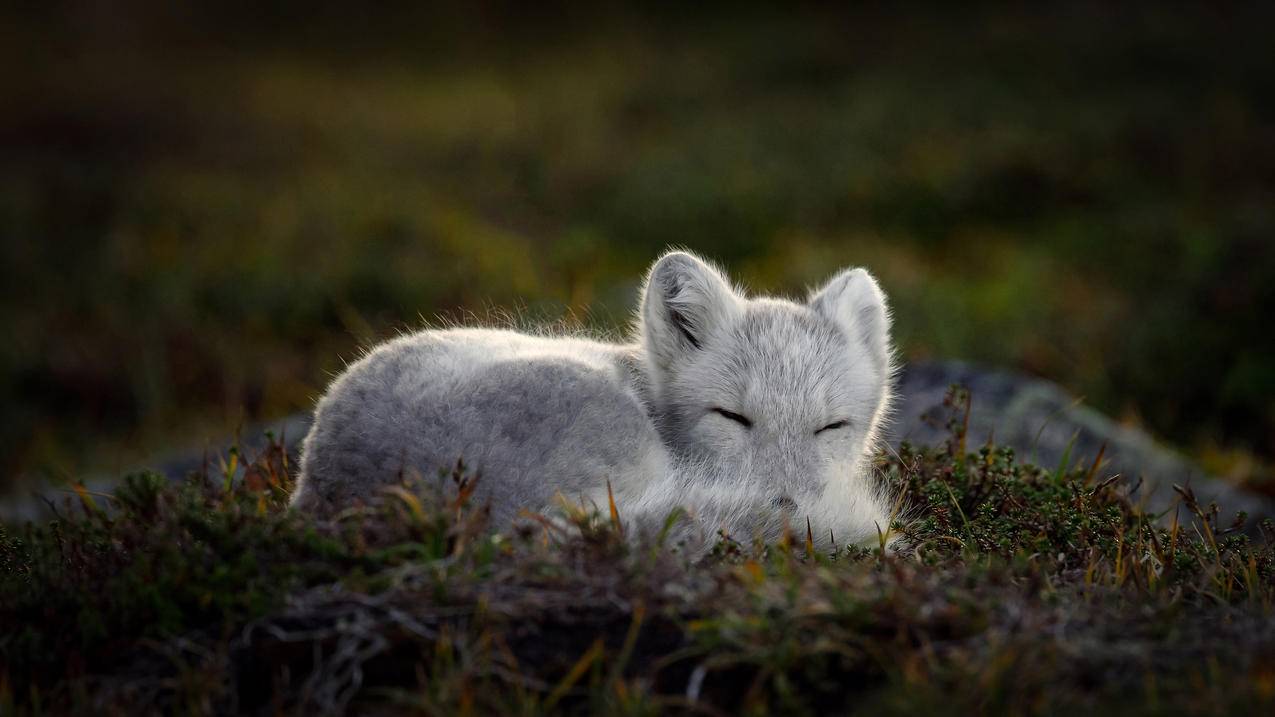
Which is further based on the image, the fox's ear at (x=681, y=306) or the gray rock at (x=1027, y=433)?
the gray rock at (x=1027, y=433)

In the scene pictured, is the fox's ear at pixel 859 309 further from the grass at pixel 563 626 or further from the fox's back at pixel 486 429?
the grass at pixel 563 626

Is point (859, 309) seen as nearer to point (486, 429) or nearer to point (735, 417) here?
point (735, 417)

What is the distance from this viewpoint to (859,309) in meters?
4.16

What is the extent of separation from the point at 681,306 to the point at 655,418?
0.43 m

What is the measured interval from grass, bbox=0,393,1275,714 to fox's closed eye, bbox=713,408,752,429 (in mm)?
693

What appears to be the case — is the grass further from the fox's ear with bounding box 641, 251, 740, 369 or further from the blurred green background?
the blurred green background

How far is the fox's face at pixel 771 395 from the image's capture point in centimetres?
324

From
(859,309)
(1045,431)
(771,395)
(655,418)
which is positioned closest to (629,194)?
(1045,431)

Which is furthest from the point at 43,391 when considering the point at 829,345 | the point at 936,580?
the point at 936,580

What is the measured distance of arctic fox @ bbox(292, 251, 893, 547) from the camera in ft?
9.99

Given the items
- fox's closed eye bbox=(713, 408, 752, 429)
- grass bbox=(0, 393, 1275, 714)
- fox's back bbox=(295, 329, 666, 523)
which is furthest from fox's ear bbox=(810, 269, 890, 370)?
grass bbox=(0, 393, 1275, 714)

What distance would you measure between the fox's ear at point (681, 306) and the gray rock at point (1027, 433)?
53.9 inches

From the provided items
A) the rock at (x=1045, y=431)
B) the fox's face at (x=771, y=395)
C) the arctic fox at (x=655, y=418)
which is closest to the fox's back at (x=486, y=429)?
the arctic fox at (x=655, y=418)

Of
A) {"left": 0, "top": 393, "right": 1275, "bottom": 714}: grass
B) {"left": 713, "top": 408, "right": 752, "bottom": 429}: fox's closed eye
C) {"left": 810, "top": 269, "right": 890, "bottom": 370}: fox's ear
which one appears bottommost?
{"left": 0, "top": 393, "right": 1275, "bottom": 714}: grass
